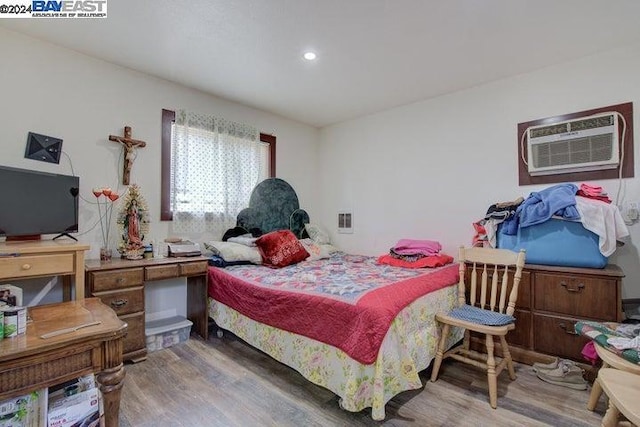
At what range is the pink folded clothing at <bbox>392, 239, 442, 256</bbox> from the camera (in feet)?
9.66

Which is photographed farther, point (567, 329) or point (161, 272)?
point (161, 272)

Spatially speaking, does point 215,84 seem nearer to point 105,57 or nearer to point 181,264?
point 105,57

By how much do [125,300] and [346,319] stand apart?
5.50 feet

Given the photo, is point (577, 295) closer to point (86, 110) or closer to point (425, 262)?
point (425, 262)

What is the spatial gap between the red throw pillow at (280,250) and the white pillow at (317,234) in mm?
720

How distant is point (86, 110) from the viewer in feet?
8.33

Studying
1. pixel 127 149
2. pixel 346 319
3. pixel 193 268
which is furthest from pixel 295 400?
pixel 127 149

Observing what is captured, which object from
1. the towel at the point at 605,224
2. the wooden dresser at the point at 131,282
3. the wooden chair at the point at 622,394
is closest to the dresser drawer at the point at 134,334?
the wooden dresser at the point at 131,282

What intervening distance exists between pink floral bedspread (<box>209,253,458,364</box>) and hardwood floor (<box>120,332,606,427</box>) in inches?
15.0

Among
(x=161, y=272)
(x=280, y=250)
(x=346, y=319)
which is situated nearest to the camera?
(x=346, y=319)

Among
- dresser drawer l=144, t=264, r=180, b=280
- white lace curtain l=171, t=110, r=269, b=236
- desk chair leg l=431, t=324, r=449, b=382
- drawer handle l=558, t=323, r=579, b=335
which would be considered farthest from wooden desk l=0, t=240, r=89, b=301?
drawer handle l=558, t=323, r=579, b=335

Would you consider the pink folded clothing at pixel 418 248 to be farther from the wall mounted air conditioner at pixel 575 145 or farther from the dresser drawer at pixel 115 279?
Answer: the dresser drawer at pixel 115 279

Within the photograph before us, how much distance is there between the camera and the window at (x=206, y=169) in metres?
3.00

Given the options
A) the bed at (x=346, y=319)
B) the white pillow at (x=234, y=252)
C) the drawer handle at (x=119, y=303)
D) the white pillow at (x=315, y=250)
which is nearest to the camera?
the bed at (x=346, y=319)
